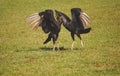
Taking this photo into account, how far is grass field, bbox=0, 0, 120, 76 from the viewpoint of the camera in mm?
14812

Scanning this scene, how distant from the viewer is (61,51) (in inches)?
723

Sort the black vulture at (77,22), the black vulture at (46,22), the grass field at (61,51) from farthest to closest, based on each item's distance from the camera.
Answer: the black vulture at (77,22), the black vulture at (46,22), the grass field at (61,51)

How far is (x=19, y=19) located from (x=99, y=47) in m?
13.6

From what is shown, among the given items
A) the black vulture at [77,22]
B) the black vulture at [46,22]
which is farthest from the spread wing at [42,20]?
the black vulture at [77,22]

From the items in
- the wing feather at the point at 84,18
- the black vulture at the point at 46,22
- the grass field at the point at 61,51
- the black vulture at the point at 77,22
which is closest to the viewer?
the grass field at the point at 61,51

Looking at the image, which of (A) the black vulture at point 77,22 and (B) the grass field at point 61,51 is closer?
(B) the grass field at point 61,51

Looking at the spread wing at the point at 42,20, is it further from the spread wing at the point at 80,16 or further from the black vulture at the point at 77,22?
the spread wing at the point at 80,16

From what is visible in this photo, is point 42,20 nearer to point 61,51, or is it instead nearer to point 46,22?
point 46,22

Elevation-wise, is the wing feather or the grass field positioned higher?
the wing feather

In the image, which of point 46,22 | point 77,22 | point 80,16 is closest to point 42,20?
point 46,22

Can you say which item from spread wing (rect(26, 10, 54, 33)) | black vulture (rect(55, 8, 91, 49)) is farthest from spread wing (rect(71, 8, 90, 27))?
spread wing (rect(26, 10, 54, 33))

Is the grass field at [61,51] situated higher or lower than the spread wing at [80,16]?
lower

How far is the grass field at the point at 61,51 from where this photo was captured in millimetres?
14812

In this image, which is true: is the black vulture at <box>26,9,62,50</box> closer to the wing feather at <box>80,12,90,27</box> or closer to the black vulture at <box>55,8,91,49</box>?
the black vulture at <box>55,8,91,49</box>
